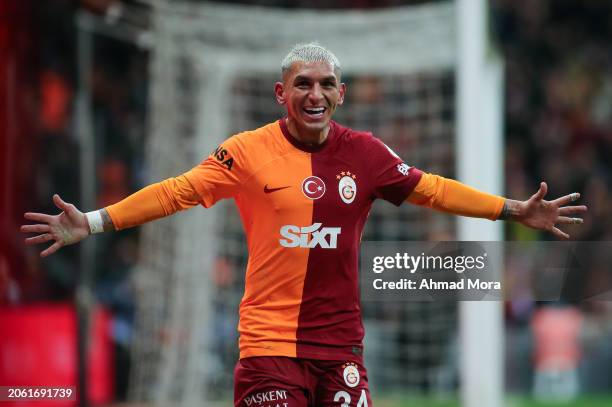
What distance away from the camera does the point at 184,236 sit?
440 inches

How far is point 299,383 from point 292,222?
0.68 metres

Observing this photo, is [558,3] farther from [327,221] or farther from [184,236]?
[327,221]

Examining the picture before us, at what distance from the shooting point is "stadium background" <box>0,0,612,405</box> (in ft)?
25.9

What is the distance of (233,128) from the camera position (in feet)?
36.7

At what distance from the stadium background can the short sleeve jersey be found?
1752mm

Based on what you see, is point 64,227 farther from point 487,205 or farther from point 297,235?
point 487,205

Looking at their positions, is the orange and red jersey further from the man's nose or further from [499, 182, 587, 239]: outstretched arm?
[499, 182, 587, 239]: outstretched arm

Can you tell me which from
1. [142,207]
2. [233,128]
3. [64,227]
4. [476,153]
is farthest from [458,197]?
[233,128]

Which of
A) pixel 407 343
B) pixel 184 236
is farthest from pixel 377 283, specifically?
pixel 407 343

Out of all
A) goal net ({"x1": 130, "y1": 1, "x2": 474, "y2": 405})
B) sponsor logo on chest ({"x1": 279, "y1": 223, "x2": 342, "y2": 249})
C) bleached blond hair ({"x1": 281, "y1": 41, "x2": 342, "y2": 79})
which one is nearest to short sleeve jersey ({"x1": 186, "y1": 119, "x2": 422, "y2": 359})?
sponsor logo on chest ({"x1": 279, "y1": 223, "x2": 342, "y2": 249})

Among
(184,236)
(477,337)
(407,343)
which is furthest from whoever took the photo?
(407,343)

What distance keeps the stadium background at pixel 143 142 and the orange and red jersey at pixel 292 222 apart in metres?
1.74

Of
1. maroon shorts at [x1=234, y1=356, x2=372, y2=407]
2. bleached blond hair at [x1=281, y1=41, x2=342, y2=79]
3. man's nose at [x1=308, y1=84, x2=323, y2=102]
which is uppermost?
bleached blond hair at [x1=281, y1=41, x2=342, y2=79]

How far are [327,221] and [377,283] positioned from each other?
0.85 metres
